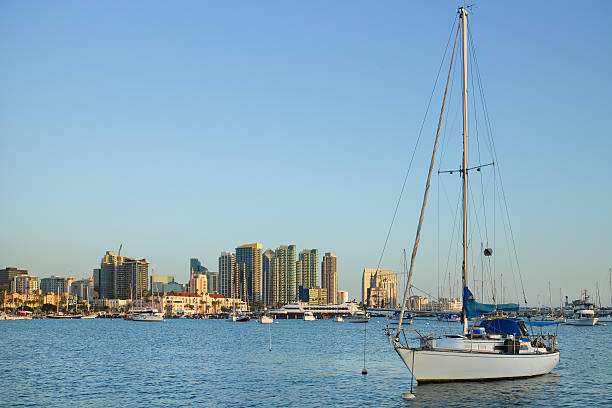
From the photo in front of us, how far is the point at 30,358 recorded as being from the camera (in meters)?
73.1

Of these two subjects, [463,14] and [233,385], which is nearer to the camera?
[463,14]

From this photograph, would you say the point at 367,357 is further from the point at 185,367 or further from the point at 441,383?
the point at 441,383

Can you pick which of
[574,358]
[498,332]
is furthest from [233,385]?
[574,358]

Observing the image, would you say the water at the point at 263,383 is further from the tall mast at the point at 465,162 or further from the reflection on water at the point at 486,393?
the tall mast at the point at 465,162

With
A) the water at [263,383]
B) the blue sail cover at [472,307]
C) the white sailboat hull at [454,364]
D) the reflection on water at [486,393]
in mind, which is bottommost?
the water at [263,383]

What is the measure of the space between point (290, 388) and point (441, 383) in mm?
11119

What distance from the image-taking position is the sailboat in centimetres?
4034

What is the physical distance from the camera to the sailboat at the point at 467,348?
40.3 metres

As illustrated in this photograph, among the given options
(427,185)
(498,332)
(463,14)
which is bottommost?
(498,332)

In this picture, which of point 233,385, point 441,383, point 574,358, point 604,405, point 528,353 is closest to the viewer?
point 604,405

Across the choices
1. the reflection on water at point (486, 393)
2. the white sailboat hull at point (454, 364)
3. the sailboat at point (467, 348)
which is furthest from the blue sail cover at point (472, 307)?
the reflection on water at point (486, 393)

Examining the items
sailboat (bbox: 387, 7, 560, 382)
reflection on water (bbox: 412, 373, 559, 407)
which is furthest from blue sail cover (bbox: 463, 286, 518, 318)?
reflection on water (bbox: 412, 373, 559, 407)

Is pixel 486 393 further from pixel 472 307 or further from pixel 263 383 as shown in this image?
pixel 263 383

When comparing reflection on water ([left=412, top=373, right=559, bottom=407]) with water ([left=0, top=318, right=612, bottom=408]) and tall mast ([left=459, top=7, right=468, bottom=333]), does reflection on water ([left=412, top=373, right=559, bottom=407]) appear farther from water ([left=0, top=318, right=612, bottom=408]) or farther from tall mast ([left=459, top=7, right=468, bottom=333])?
tall mast ([left=459, top=7, right=468, bottom=333])
